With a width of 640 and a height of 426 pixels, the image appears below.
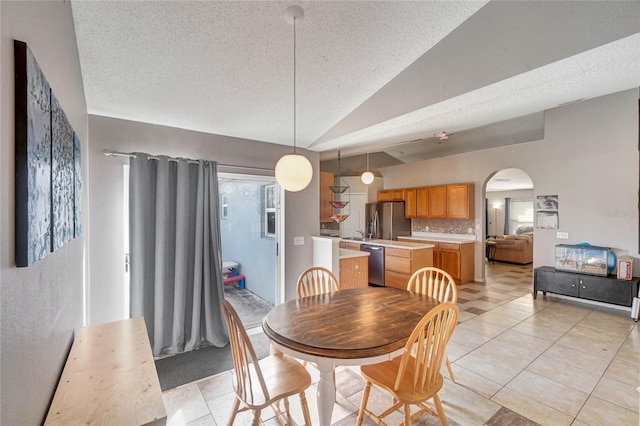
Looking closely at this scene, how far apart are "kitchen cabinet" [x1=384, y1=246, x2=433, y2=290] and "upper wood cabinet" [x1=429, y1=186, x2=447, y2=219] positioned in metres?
1.45

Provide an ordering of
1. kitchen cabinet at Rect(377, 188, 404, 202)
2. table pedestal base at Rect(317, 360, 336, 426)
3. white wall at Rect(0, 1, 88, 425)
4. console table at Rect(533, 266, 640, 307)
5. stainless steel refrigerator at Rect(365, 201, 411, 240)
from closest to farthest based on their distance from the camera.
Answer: white wall at Rect(0, 1, 88, 425) → table pedestal base at Rect(317, 360, 336, 426) → console table at Rect(533, 266, 640, 307) → stainless steel refrigerator at Rect(365, 201, 411, 240) → kitchen cabinet at Rect(377, 188, 404, 202)

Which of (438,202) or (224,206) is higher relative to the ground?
(438,202)

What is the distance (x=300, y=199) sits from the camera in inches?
157

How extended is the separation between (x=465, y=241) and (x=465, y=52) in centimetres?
434

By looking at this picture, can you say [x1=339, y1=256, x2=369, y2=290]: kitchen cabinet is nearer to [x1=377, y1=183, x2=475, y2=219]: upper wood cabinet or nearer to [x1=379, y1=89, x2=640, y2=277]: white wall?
[x1=377, y1=183, x2=475, y2=219]: upper wood cabinet

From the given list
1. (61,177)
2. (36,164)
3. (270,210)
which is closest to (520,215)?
(270,210)

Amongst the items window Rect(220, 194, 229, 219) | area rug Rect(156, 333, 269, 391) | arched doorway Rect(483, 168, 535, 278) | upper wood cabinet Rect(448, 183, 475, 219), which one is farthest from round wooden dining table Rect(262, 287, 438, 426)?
arched doorway Rect(483, 168, 535, 278)

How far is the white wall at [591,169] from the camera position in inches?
150

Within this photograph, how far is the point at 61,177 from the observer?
3.76 feet

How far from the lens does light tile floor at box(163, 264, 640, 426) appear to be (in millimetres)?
1981

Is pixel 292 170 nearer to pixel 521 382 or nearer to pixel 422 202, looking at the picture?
pixel 521 382

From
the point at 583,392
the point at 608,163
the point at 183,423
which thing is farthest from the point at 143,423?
the point at 608,163

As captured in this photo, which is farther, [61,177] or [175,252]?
[175,252]

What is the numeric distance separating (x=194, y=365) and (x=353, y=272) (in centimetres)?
243
